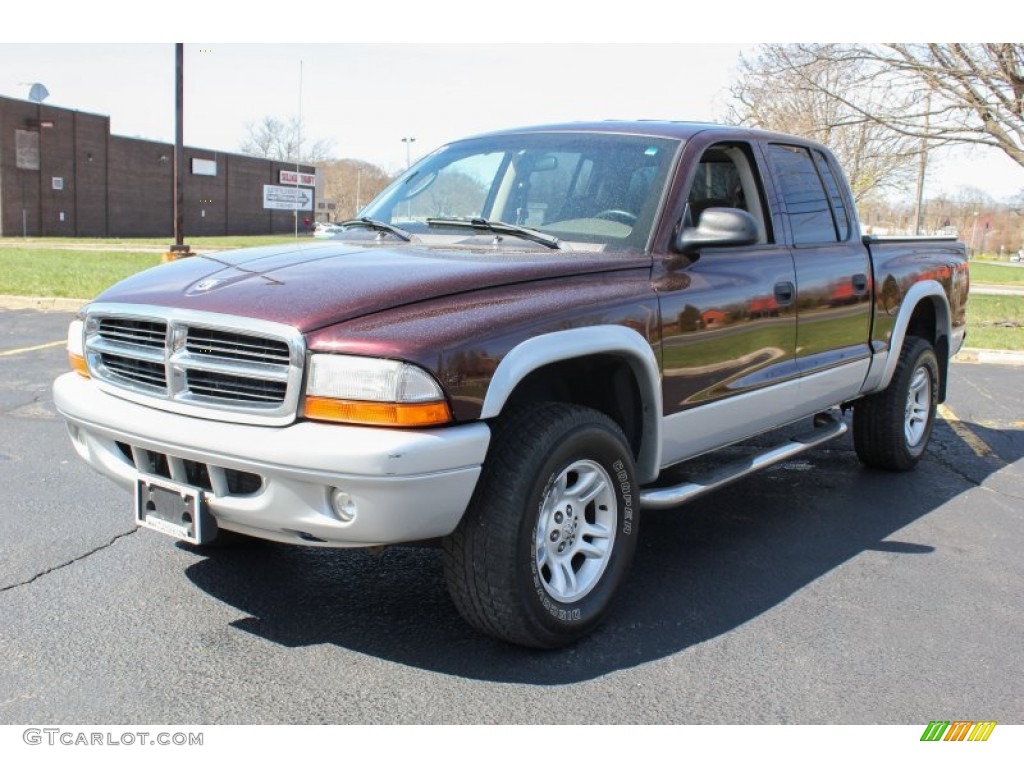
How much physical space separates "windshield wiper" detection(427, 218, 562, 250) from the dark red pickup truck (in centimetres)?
1

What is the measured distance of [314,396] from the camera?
9.75 ft

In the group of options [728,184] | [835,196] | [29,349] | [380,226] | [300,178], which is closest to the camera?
[380,226]

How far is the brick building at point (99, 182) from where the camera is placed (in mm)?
44188

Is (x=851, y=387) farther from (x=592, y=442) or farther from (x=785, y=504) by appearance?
(x=592, y=442)

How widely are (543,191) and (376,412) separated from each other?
5.87ft

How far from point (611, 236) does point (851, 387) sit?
2.07 metres

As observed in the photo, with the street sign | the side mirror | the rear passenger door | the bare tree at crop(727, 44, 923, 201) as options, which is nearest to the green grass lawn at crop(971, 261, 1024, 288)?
the bare tree at crop(727, 44, 923, 201)

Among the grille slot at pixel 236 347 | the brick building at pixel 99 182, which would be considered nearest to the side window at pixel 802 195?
the grille slot at pixel 236 347

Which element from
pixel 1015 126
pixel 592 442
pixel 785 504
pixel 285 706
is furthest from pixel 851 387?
pixel 1015 126

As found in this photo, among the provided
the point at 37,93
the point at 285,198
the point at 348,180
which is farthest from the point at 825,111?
→ the point at 348,180

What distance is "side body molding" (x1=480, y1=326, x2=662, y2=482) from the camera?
315 cm

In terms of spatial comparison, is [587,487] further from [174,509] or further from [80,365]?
[80,365]

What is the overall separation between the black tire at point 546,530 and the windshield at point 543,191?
3.10 feet
